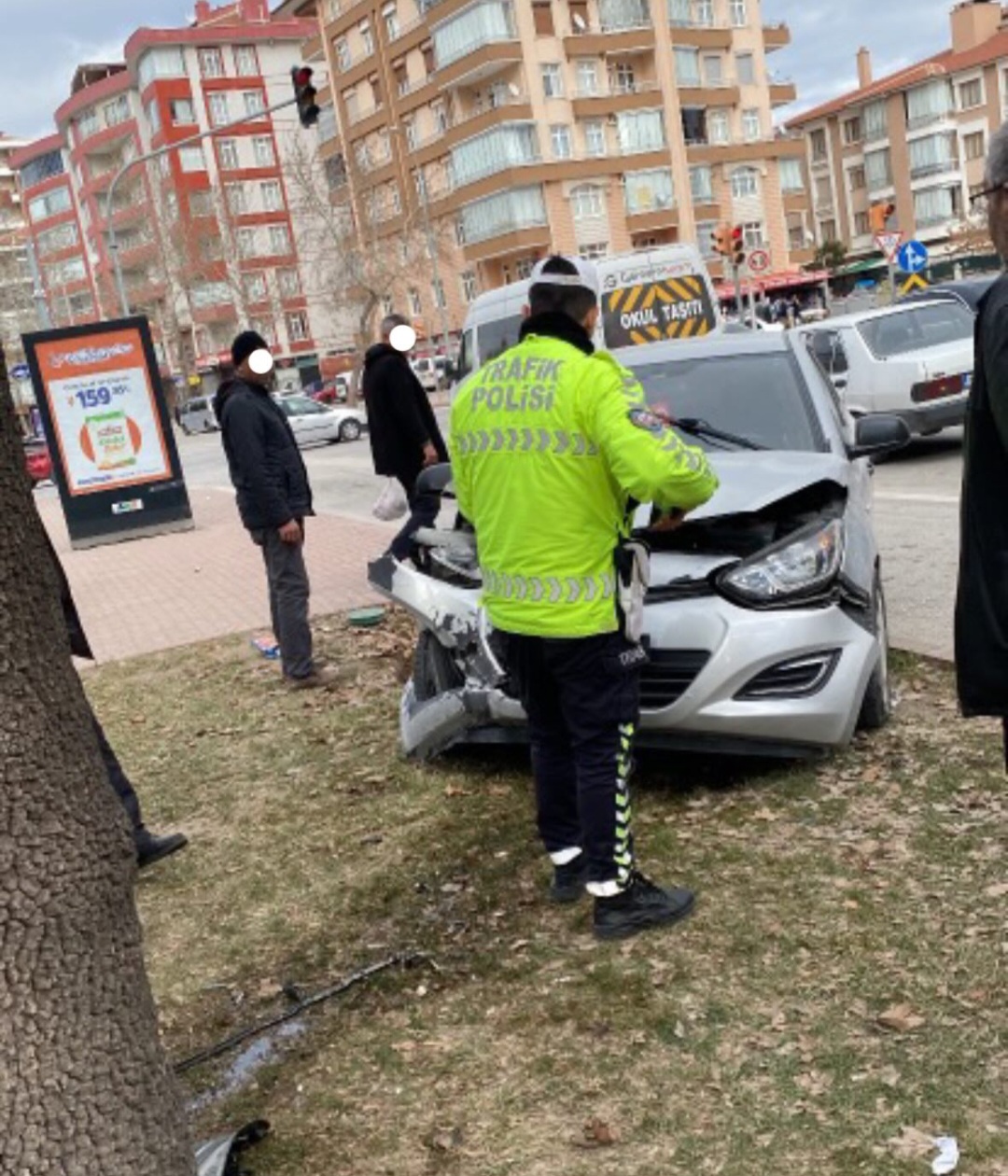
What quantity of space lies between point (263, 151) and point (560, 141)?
29.1m

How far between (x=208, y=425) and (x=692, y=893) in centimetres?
5868

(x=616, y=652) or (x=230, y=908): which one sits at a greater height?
(x=616, y=652)

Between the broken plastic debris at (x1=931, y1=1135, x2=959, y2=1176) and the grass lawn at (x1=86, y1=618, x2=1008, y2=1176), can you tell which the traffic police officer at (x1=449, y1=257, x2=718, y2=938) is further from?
the broken plastic debris at (x1=931, y1=1135, x2=959, y2=1176)

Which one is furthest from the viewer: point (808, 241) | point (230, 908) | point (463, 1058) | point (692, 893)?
point (808, 241)

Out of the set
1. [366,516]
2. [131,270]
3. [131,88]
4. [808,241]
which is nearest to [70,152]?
[131,88]

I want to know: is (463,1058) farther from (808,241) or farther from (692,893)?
(808,241)

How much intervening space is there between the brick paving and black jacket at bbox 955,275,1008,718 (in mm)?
7299

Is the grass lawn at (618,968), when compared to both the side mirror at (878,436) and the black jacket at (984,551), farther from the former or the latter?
the side mirror at (878,436)

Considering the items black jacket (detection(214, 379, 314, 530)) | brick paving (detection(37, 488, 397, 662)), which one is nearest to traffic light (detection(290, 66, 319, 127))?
brick paving (detection(37, 488, 397, 662))

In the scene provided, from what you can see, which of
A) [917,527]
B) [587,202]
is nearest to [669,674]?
[917,527]

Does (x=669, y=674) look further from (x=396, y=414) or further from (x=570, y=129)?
(x=570, y=129)

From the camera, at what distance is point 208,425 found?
60125mm

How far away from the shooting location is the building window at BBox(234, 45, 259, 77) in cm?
8169

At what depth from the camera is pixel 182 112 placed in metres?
79.8
